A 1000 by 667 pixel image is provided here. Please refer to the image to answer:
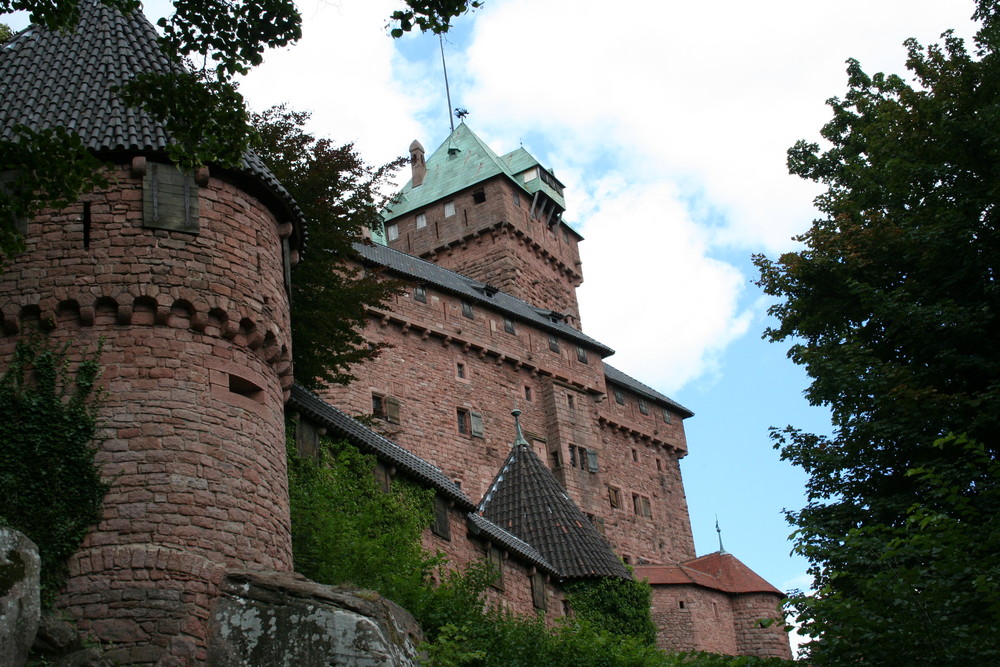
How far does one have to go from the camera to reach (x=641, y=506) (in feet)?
144

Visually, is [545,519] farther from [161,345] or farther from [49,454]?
[49,454]

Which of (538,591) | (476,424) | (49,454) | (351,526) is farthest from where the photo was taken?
(476,424)

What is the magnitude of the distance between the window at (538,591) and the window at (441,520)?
2703 millimetres

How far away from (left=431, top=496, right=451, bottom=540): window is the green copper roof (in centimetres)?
3148

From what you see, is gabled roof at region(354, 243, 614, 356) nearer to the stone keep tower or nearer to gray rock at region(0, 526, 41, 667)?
the stone keep tower

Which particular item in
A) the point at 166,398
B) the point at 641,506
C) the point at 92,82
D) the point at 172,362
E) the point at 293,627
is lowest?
the point at 293,627

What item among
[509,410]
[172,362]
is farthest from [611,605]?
[509,410]

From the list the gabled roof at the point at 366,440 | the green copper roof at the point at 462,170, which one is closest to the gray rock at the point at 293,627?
the gabled roof at the point at 366,440

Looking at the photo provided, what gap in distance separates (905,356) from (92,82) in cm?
1169

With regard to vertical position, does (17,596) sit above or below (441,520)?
below

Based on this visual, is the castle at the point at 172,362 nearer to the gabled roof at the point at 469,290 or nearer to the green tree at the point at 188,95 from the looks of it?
the green tree at the point at 188,95

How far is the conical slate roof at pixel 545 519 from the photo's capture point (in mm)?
22734

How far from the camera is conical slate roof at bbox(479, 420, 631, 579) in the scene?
22.7m

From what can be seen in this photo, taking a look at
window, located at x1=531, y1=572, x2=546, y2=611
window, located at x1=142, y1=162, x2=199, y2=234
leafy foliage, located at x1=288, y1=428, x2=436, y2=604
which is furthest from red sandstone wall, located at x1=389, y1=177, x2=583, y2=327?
window, located at x1=142, y1=162, x2=199, y2=234
